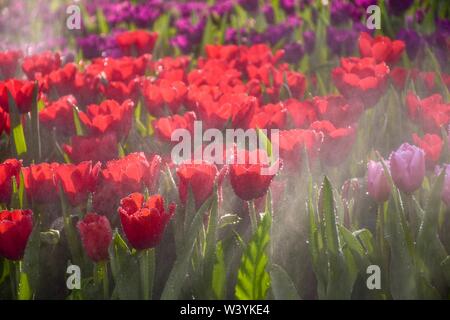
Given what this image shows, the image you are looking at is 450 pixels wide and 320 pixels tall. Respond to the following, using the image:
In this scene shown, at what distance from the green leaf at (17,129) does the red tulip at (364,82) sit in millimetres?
1016

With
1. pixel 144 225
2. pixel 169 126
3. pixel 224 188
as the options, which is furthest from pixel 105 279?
pixel 169 126

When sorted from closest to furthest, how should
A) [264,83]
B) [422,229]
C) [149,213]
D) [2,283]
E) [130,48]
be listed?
[149,213] < [422,229] < [2,283] < [264,83] < [130,48]

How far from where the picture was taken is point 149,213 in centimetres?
147

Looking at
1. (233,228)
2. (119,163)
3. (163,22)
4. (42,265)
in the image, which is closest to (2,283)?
(42,265)

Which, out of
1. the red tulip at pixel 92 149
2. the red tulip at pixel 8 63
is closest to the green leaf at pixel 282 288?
the red tulip at pixel 92 149

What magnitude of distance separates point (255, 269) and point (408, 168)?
0.43 m

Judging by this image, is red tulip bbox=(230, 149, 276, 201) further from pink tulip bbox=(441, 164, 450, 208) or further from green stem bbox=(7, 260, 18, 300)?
green stem bbox=(7, 260, 18, 300)

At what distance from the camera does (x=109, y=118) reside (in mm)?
2074

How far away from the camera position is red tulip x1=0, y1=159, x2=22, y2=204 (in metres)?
1.69

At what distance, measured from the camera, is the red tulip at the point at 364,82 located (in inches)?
87.3

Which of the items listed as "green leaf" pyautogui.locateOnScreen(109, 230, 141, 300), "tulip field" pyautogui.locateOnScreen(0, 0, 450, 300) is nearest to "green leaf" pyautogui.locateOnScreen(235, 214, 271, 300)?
"tulip field" pyautogui.locateOnScreen(0, 0, 450, 300)

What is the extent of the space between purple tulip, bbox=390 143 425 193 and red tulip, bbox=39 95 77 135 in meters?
1.08

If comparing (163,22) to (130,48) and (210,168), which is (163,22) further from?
(210,168)
